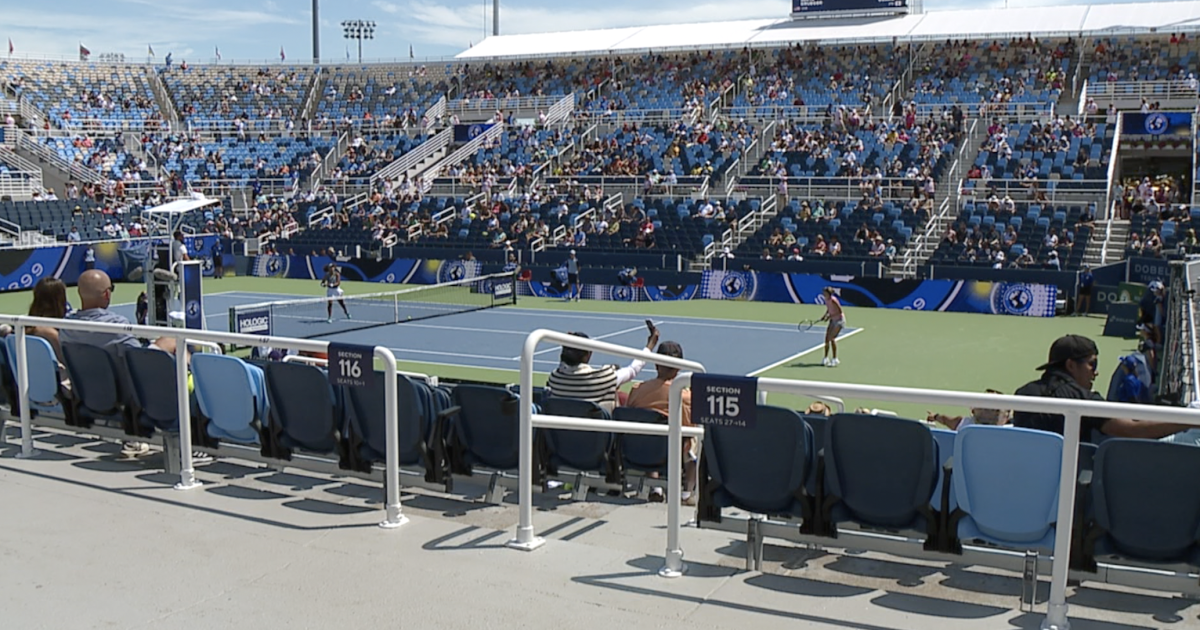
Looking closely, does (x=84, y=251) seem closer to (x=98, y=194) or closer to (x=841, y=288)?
(x=98, y=194)

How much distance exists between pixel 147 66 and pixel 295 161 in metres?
14.7

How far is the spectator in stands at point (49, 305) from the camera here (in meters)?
9.49

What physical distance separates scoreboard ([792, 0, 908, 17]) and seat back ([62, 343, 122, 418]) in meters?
52.8

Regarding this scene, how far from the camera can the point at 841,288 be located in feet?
109

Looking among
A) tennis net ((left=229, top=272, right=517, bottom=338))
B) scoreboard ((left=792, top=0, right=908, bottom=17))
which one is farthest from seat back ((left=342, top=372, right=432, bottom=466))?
scoreboard ((left=792, top=0, right=908, bottom=17))

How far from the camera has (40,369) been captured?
906 centimetres

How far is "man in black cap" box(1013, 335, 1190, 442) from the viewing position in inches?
243

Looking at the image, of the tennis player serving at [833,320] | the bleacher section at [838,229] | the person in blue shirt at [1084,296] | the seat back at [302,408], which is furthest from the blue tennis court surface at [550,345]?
the seat back at [302,408]

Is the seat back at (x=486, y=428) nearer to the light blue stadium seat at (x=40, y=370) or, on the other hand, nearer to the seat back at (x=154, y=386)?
the seat back at (x=154, y=386)

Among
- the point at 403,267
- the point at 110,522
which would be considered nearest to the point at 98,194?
the point at 403,267

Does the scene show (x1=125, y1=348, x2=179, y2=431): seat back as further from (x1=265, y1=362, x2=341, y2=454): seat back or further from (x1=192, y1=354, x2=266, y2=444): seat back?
(x1=265, y1=362, x2=341, y2=454): seat back

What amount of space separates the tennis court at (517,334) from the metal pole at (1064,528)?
15.3m

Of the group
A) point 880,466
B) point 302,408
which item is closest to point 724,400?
point 880,466

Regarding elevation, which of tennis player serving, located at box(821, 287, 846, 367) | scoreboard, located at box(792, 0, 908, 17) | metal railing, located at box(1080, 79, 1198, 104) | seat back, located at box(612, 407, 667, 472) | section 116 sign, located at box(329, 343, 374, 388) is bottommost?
tennis player serving, located at box(821, 287, 846, 367)
